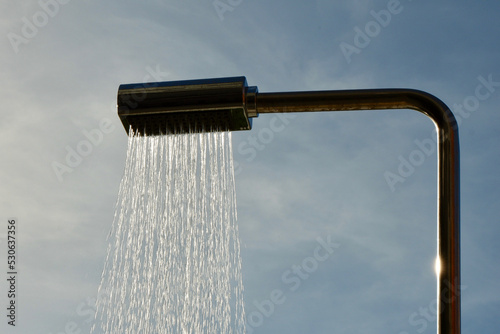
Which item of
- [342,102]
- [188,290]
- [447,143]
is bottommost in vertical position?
[188,290]

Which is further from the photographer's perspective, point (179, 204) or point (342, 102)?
point (179, 204)

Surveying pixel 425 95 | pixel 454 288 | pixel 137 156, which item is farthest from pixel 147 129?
pixel 454 288

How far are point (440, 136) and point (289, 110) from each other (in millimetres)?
266

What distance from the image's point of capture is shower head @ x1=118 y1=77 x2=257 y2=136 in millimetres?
1161

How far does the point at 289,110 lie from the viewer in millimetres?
1104

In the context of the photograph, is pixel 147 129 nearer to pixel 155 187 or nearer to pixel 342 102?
pixel 155 187

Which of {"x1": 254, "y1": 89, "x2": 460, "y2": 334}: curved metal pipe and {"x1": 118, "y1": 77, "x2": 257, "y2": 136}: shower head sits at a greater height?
{"x1": 118, "y1": 77, "x2": 257, "y2": 136}: shower head

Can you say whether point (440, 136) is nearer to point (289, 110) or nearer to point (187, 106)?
point (289, 110)

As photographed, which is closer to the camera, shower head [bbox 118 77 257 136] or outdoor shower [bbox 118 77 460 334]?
outdoor shower [bbox 118 77 460 334]

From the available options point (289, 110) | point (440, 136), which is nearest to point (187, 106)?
point (289, 110)

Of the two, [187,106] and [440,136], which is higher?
[187,106]

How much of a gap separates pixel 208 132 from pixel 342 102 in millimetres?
311

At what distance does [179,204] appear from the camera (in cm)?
137

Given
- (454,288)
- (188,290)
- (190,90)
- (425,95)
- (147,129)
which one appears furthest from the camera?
(188,290)
